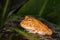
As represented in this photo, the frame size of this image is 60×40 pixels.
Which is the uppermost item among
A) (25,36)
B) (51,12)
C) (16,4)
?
(16,4)

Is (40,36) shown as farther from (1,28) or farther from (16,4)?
(16,4)

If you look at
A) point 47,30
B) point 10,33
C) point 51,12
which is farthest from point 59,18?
point 10,33

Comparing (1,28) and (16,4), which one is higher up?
(16,4)

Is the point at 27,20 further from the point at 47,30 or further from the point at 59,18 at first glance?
the point at 59,18

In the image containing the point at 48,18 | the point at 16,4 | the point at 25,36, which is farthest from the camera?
the point at 16,4

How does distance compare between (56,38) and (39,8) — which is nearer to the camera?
(56,38)

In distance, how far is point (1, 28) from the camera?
0.75m

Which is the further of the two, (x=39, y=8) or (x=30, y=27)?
(x=39, y=8)

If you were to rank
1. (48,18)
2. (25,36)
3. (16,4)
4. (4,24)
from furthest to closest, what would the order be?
(16,4) → (48,18) → (4,24) → (25,36)

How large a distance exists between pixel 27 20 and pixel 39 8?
23 cm

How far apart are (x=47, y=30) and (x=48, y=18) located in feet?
0.64

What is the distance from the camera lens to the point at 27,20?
732 millimetres

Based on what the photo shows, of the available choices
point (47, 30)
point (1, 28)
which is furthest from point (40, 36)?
point (1, 28)

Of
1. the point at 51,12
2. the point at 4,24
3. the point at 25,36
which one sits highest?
the point at 51,12
